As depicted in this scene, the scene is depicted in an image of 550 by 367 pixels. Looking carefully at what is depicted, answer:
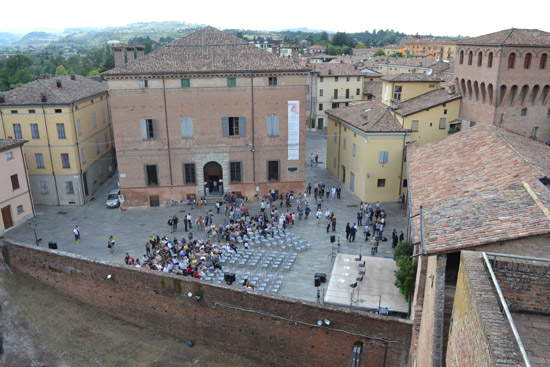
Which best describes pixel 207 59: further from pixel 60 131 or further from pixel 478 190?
pixel 478 190

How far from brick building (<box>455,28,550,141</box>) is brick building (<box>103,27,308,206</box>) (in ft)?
38.7

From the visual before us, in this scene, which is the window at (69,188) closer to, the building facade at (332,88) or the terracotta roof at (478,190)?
the terracotta roof at (478,190)

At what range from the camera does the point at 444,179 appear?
20.2 m

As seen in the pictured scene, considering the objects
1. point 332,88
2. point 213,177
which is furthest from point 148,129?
point 332,88

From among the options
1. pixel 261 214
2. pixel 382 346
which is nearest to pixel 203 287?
pixel 382 346

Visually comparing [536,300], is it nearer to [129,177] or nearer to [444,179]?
[444,179]

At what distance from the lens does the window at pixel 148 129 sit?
3316cm

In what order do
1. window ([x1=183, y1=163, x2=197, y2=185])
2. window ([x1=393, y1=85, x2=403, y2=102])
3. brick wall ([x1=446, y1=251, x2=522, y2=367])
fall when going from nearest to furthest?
1. brick wall ([x1=446, y1=251, x2=522, y2=367])
2. window ([x1=183, y1=163, x2=197, y2=185])
3. window ([x1=393, y1=85, x2=403, y2=102])

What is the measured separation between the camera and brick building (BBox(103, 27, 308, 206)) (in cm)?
3262

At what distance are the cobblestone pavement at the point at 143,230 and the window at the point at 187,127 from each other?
532 centimetres

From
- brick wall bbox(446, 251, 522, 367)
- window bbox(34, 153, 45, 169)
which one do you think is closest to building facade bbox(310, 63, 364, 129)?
window bbox(34, 153, 45, 169)

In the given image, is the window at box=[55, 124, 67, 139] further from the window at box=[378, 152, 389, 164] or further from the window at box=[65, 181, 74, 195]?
the window at box=[378, 152, 389, 164]

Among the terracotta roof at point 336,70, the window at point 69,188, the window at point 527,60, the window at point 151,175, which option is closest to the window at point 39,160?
the window at point 69,188

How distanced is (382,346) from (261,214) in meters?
14.9
